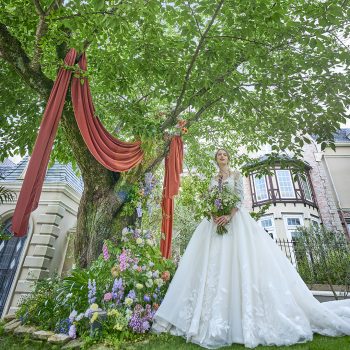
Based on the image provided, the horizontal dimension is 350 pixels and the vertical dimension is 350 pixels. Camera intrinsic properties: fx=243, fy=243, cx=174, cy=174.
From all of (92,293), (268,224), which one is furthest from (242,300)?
(268,224)

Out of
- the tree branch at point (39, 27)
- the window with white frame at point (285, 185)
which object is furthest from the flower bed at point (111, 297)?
the window with white frame at point (285, 185)

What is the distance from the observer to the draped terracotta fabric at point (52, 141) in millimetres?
3895

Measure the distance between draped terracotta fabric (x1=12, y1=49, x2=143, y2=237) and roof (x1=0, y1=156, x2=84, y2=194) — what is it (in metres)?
6.49

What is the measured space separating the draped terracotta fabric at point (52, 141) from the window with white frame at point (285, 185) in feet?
60.9

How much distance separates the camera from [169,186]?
6.09 metres

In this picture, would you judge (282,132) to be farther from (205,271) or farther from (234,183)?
(205,271)

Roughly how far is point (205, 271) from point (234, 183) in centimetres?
168

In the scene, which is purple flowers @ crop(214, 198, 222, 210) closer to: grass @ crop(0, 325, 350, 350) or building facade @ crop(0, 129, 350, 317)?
grass @ crop(0, 325, 350, 350)

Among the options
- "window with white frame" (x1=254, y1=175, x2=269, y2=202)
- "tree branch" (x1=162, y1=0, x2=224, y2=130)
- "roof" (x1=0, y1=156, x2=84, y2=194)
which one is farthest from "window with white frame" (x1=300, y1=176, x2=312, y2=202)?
"tree branch" (x1=162, y1=0, x2=224, y2=130)

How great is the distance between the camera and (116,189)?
19.1ft

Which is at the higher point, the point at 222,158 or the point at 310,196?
the point at 310,196

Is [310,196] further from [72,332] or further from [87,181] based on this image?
[72,332]

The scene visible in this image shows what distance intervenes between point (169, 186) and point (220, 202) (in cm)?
222

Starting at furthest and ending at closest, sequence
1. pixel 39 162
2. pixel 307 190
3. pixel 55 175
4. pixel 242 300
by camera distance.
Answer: pixel 307 190, pixel 55 175, pixel 39 162, pixel 242 300
